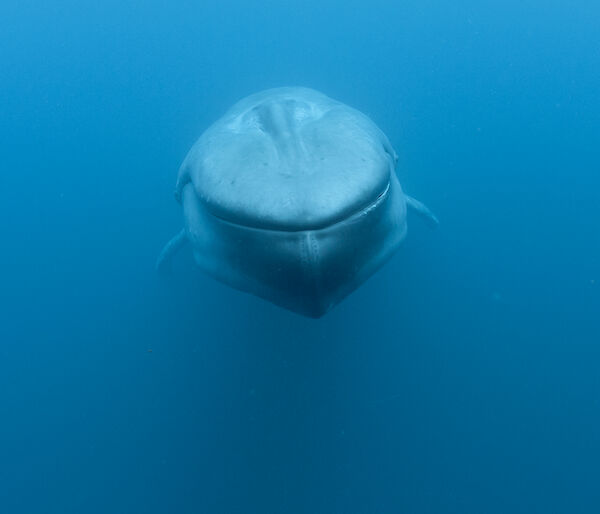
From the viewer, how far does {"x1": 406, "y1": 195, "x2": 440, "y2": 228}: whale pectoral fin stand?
7.52 metres

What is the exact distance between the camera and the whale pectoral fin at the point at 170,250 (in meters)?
7.70

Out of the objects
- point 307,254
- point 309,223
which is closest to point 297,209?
point 309,223

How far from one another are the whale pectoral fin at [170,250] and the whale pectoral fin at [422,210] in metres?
3.15

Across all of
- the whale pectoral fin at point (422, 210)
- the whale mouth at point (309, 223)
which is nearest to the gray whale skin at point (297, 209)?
the whale mouth at point (309, 223)

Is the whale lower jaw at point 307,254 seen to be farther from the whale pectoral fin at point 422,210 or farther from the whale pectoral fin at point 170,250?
the whale pectoral fin at point 170,250

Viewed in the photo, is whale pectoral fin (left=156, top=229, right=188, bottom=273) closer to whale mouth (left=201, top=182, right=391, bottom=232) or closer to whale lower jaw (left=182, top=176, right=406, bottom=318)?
whale lower jaw (left=182, top=176, right=406, bottom=318)

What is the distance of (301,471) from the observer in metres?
7.78

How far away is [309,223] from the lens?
136 inches

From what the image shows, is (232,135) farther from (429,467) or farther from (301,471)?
(429,467)

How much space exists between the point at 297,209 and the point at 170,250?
4.80 metres

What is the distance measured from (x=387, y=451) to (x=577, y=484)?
9.32ft

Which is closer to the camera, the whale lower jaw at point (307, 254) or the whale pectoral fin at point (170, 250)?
the whale lower jaw at point (307, 254)

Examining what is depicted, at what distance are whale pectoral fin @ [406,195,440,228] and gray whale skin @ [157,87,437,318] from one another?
287 cm

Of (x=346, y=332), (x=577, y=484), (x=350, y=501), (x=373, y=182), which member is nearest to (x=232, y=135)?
(x=373, y=182)
